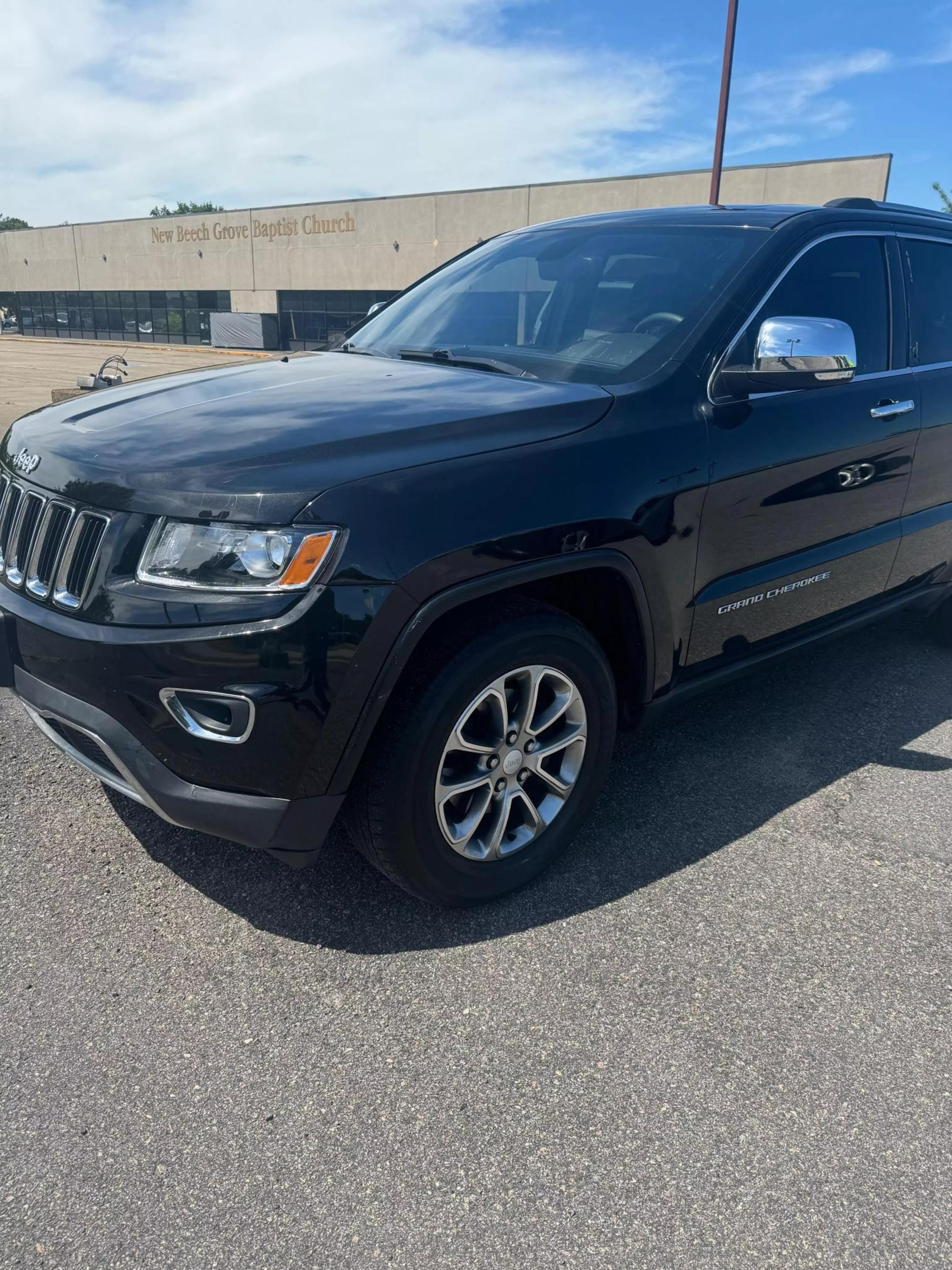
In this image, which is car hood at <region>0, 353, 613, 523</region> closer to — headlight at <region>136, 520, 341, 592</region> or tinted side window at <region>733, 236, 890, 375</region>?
headlight at <region>136, 520, 341, 592</region>

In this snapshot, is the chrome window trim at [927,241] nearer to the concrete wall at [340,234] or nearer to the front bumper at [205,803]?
the front bumper at [205,803]

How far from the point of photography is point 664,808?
10.7 feet

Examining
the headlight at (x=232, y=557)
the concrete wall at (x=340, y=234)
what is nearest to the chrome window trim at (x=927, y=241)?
the headlight at (x=232, y=557)

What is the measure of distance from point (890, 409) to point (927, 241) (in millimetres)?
918

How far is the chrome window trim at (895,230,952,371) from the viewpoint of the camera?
3760mm

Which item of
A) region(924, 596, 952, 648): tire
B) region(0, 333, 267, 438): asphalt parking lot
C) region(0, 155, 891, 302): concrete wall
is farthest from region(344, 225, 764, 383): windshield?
region(0, 155, 891, 302): concrete wall

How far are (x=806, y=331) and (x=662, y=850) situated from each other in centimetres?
162

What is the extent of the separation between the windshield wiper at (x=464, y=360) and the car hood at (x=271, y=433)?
6cm

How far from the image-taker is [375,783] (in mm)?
2309

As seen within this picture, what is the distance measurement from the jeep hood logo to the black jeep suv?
0.4 inches

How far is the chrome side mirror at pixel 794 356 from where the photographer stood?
2.82m

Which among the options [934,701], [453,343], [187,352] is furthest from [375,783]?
[187,352]

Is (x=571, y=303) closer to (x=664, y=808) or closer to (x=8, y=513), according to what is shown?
(x=664, y=808)

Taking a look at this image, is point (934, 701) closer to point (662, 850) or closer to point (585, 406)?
point (662, 850)
